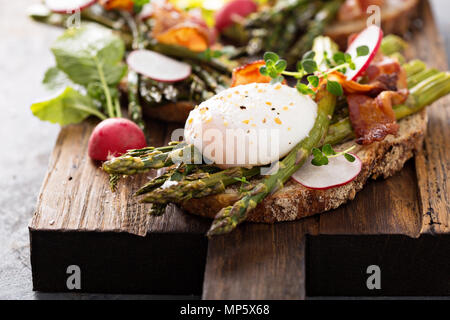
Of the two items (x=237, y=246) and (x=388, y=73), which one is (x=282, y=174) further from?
(x=388, y=73)

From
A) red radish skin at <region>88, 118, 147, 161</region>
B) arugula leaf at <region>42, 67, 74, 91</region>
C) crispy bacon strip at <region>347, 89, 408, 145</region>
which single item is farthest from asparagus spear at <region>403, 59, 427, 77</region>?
arugula leaf at <region>42, 67, 74, 91</region>

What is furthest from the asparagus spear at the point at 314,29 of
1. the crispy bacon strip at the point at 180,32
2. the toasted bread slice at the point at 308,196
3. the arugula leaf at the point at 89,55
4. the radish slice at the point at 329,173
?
the radish slice at the point at 329,173

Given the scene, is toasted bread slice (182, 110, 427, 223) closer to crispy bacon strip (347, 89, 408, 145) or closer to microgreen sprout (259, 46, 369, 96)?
crispy bacon strip (347, 89, 408, 145)

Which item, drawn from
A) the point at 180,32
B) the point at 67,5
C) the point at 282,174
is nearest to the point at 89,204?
the point at 282,174

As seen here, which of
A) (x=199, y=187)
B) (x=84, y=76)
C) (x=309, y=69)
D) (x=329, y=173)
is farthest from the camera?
(x=84, y=76)
